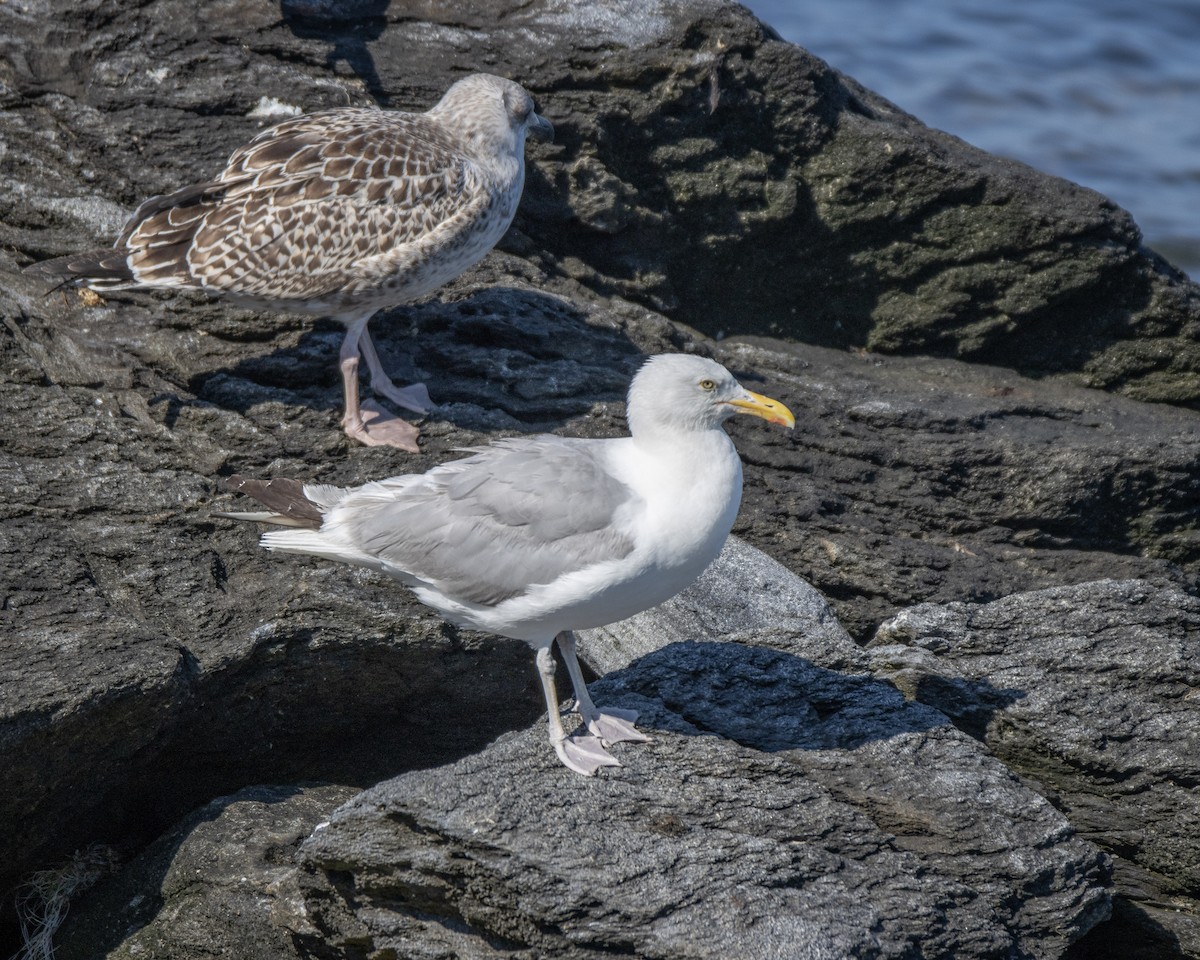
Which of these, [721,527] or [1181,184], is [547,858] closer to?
[721,527]

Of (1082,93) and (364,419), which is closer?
(364,419)

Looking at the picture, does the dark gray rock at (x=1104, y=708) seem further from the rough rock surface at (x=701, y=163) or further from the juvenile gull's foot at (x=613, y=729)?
the rough rock surface at (x=701, y=163)

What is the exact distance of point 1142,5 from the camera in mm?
22141

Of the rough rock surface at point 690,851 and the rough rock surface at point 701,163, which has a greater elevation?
the rough rock surface at point 701,163

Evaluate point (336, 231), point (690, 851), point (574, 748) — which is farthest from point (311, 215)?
point (690, 851)

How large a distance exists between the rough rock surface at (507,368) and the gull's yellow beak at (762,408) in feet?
4.49

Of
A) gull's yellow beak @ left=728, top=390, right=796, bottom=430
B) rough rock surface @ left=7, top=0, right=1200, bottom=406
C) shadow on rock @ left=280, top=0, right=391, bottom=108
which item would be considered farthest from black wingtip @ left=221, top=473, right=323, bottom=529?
shadow on rock @ left=280, top=0, right=391, bottom=108

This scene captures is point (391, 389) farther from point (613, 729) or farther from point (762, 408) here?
point (613, 729)

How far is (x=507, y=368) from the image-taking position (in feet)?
23.3

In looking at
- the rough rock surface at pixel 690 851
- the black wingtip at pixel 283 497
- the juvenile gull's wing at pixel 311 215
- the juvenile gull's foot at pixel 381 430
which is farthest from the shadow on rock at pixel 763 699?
the juvenile gull's wing at pixel 311 215

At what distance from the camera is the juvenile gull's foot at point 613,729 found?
4898mm

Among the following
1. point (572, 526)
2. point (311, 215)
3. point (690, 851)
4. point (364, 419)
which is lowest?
point (690, 851)

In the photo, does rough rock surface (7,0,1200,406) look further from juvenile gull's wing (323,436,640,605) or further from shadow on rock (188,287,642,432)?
juvenile gull's wing (323,436,640,605)

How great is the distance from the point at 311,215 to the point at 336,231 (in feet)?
0.48
